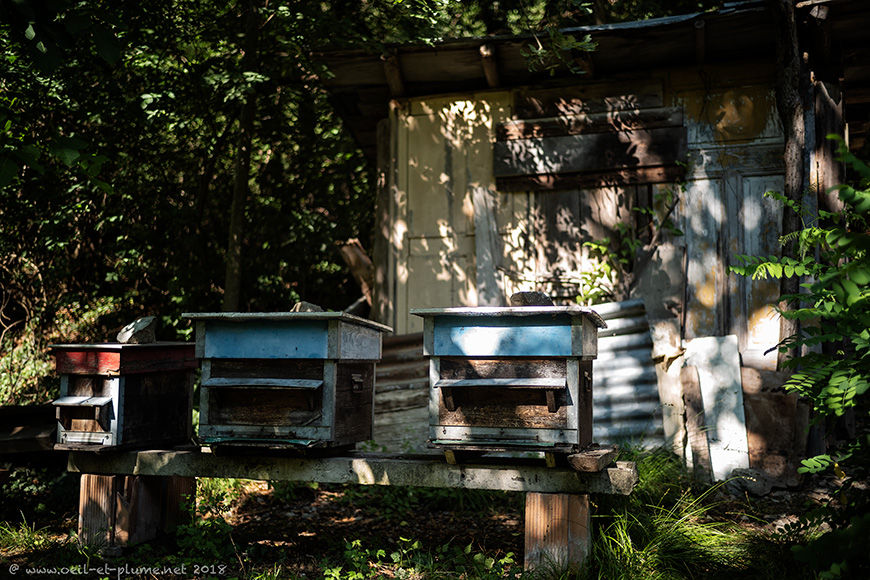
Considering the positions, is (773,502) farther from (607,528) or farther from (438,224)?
(438,224)

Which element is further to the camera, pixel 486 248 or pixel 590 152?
pixel 486 248

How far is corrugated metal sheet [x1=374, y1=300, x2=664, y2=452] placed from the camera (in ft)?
22.3

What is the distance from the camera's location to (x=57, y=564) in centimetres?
449

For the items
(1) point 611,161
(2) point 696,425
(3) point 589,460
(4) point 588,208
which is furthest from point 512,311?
(1) point 611,161

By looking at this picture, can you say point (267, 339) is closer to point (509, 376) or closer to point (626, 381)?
point (509, 376)

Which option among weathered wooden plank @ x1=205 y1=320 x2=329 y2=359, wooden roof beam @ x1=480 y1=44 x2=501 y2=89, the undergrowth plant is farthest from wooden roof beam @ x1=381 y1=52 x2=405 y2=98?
the undergrowth plant

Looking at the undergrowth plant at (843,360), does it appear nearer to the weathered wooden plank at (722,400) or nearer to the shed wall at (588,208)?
the weathered wooden plank at (722,400)

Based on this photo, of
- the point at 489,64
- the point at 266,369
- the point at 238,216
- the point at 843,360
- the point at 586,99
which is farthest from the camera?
the point at 238,216

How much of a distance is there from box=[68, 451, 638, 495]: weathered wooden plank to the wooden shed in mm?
2958

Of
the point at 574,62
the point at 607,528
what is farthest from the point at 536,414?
the point at 574,62

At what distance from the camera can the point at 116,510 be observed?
15.7ft

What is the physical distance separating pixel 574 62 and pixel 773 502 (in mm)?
4541

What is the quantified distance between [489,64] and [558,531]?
5.00 metres

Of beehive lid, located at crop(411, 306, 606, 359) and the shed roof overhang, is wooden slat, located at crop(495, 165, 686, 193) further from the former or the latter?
beehive lid, located at crop(411, 306, 606, 359)
